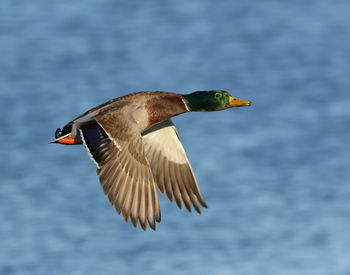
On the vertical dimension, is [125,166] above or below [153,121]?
below

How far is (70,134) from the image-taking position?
986cm

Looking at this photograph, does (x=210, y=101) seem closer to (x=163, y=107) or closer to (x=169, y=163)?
(x=163, y=107)

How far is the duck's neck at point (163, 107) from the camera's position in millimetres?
10086

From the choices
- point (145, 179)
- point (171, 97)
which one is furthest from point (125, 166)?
point (171, 97)

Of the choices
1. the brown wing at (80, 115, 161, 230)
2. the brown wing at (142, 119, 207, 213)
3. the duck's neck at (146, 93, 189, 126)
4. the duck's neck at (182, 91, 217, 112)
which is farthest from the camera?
the brown wing at (142, 119, 207, 213)

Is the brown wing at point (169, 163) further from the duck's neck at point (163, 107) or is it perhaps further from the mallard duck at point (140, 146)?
the duck's neck at point (163, 107)

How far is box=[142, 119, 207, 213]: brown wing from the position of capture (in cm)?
1075

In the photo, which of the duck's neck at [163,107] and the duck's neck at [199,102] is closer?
the duck's neck at [163,107]

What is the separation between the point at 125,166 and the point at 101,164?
0.28 metres

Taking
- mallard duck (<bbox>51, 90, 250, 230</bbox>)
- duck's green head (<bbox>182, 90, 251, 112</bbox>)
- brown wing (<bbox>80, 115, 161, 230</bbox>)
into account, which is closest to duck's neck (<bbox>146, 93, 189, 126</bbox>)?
mallard duck (<bbox>51, 90, 250, 230</bbox>)

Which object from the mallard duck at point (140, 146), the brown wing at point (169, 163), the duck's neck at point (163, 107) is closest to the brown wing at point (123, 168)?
the mallard duck at point (140, 146)

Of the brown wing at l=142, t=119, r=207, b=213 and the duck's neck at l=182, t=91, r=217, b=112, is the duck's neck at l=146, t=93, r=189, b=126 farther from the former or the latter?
the brown wing at l=142, t=119, r=207, b=213

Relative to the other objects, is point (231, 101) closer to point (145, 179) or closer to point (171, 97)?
point (171, 97)

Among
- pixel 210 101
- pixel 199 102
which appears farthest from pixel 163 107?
pixel 210 101
